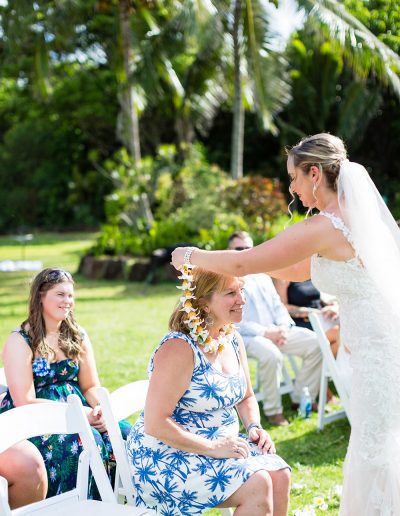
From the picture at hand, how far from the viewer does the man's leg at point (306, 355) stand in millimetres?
6695

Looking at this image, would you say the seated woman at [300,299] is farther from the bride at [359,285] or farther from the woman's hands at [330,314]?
the bride at [359,285]

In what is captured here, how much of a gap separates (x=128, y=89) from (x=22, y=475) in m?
15.8

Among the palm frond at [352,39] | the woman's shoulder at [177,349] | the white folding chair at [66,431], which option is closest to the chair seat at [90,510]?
the white folding chair at [66,431]

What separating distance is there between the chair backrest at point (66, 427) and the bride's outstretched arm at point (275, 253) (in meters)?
0.85

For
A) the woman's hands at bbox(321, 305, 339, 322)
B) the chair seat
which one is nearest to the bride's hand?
the chair seat

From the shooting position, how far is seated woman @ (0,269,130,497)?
3807mm

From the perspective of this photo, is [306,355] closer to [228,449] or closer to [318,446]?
[318,446]

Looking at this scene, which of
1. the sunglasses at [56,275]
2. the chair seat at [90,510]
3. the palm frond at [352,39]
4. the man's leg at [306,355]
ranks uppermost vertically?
the palm frond at [352,39]

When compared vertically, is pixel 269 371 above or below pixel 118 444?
below

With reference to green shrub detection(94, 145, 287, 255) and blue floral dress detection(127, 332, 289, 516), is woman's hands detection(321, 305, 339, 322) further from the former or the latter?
green shrub detection(94, 145, 287, 255)

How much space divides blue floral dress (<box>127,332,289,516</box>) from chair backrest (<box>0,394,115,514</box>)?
6.0 inches

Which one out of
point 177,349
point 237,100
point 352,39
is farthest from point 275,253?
point 237,100

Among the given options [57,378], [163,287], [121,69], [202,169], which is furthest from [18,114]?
[57,378]

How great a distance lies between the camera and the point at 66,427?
331 cm
